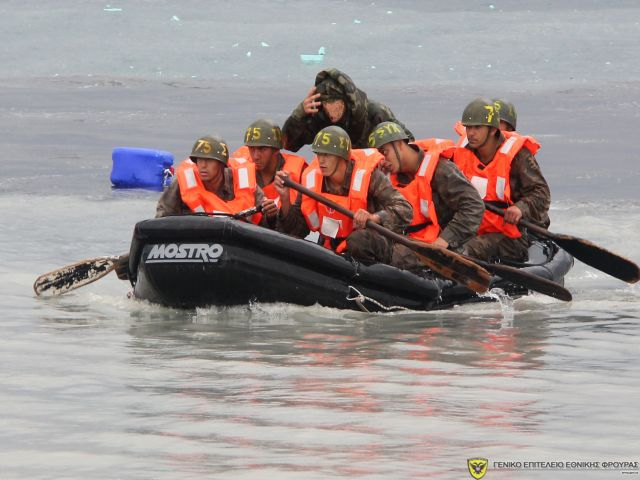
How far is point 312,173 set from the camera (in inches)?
392

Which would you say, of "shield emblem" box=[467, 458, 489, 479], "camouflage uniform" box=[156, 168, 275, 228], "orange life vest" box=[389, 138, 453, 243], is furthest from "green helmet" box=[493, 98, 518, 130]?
"shield emblem" box=[467, 458, 489, 479]

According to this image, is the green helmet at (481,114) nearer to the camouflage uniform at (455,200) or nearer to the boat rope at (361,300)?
the camouflage uniform at (455,200)

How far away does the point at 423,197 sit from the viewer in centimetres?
1034

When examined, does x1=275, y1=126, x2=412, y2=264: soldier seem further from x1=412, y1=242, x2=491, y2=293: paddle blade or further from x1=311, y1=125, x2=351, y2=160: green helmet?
x1=412, y1=242, x2=491, y2=293: paddle blade

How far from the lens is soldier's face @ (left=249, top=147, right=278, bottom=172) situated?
411 inches

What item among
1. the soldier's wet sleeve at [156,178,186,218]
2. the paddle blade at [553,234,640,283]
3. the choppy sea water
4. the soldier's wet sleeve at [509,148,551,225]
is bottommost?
the choppy sea water

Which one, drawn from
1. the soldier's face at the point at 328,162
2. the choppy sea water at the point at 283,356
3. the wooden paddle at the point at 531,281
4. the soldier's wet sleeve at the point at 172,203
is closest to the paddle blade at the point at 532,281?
the wooden paddle at the point at 531,281

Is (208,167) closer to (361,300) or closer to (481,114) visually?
(361,300)

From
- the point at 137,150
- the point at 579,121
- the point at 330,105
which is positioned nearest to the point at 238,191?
the point at 330,105

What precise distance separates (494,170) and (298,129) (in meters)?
1.40

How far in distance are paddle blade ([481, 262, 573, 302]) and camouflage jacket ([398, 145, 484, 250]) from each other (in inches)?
10.6

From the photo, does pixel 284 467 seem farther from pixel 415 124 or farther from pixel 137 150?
pixel 415 124

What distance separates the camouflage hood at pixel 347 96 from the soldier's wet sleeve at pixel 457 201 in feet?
3.06

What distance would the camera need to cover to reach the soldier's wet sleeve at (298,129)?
36.3 feet
